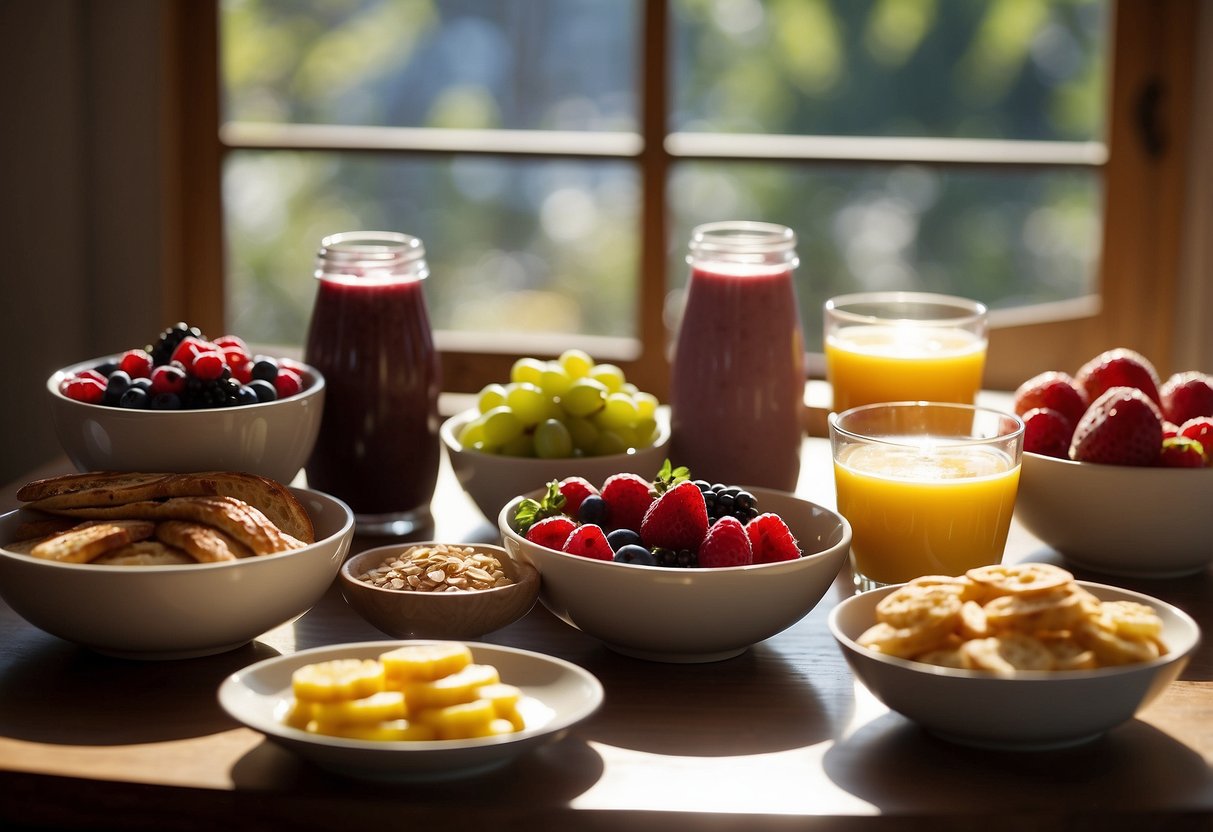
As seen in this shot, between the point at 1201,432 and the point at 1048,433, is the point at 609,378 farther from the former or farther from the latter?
the point at 1201,432

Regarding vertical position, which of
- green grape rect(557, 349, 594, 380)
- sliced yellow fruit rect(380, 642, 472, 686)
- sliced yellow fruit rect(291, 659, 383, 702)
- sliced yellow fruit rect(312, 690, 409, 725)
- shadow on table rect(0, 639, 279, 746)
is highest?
green grape rect(557, 349, 594, 380)

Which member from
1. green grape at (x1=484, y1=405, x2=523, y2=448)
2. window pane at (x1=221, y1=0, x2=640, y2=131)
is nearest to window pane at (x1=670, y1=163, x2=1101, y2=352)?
window pane at (x1=221, y1=0, x2=640, y2=131)

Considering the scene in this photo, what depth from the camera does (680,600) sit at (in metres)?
0.98

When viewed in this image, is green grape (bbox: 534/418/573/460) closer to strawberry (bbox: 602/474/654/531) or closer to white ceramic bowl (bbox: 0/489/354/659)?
strawberry (bbox: 602/474/654/531)

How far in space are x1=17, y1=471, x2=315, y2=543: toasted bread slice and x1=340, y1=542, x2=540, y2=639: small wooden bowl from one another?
100 millimetres

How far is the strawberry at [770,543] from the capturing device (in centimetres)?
104

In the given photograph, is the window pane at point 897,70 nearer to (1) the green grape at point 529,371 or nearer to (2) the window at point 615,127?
(2) the window at point 615,127

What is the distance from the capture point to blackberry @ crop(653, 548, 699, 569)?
101 centimetres

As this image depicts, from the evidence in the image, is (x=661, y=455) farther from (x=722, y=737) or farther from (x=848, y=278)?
(x=848, y=278)

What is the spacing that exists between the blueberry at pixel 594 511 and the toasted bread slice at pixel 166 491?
23cm

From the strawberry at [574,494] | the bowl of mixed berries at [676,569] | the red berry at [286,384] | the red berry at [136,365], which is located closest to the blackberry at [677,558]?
the bowl of mixed berries at [676,569]

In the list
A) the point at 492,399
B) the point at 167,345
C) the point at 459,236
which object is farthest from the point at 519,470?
the point at 459,236

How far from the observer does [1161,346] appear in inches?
96.3

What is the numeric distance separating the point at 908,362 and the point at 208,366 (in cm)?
74
